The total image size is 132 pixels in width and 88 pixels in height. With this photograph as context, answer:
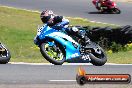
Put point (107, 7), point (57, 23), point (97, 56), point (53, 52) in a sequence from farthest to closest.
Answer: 1. point (107, 7)
2. point (97, 56)
3. point (57, 23)
4. point (53, 52)

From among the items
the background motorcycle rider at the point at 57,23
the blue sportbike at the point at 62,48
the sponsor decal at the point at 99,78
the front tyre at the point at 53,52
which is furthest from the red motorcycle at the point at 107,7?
the sponsor decal at the point at 99,78

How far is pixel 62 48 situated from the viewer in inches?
250

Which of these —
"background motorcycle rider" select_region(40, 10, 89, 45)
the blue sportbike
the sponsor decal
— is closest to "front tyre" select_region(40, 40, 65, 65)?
the blue sportbike

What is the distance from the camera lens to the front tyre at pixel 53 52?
6.20 metres

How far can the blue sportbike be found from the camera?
6176 millimetres

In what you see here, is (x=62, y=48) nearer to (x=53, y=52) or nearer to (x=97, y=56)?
(x=53, y=52)

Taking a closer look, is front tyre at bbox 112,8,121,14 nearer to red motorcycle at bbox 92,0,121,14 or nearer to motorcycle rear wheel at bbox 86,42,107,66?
red motorcycle at bbox 92,0,121,14

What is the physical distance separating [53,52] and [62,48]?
0.14 m

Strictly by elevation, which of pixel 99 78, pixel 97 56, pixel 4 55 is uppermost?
pixel 4 55

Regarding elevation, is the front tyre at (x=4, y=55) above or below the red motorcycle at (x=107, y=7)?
above

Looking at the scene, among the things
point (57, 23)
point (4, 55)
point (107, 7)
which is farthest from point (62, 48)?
point (107, 7)

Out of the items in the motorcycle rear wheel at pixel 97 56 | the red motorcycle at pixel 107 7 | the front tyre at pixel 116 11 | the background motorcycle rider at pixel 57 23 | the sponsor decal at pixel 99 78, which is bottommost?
the front tyre at pixel 116 11

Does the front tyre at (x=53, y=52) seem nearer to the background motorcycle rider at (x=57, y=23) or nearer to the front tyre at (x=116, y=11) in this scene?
the background motorcycle rider at (x=57, y=23)

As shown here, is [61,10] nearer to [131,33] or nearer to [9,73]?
[9,73]
